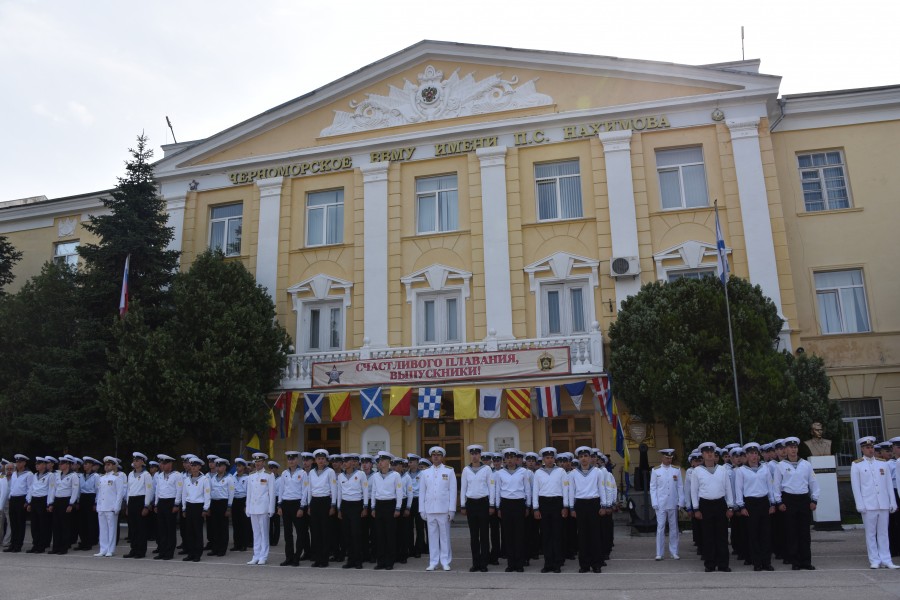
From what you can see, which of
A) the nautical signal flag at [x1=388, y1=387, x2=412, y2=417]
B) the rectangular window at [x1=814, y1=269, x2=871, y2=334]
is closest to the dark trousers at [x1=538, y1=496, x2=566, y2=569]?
the nautical signal flag at [x1=388, y1=387, x2=412, y2=417]

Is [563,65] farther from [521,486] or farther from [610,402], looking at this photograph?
[521,486]

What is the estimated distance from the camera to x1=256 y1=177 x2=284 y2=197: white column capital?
23.1 m

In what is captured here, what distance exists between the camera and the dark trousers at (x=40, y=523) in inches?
586

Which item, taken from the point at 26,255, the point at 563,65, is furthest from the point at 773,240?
the point at 26,255

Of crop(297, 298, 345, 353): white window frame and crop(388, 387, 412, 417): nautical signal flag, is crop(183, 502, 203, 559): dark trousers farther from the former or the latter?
crop(297, 298, 345, 353): white window frame

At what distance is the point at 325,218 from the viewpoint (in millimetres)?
22859

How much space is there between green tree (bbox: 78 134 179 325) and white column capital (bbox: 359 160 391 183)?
5769 millimetres

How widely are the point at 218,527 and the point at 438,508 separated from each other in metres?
4.59

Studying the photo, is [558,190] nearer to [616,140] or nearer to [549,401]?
[616,140]

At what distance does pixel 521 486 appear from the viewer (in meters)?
12.1

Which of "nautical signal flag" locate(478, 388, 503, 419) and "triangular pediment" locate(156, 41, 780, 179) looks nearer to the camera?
"nautical signal flag" locate(478, 388, 503, 419)

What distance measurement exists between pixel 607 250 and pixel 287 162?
32.7ft

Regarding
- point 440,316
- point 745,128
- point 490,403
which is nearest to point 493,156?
point 440,316

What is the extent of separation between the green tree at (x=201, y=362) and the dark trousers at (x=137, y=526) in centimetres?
404
